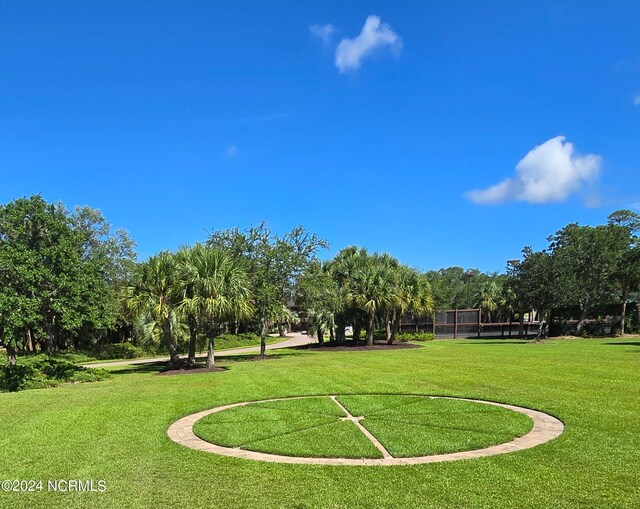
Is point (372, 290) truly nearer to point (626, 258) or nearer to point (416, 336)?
point (416, 336)

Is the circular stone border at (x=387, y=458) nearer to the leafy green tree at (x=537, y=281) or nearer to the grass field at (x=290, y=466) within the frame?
the grass field at (x=290, y=466)

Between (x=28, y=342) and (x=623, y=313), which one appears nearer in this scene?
(x=28, y=342)

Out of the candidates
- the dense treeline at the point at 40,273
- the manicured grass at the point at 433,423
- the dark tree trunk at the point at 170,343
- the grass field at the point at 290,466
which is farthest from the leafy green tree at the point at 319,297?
the manicured grass at the point at 433,423

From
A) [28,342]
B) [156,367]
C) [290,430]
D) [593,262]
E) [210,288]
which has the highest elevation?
[593,262]

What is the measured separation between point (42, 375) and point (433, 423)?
46.3ft

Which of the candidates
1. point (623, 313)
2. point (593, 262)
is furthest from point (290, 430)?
point (623, 313)

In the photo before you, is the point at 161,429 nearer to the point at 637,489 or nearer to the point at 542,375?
the point at 637,489

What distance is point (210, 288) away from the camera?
1755 centimetres

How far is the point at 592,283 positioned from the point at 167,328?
3490 cm

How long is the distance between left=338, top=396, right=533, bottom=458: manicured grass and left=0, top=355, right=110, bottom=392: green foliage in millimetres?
10494

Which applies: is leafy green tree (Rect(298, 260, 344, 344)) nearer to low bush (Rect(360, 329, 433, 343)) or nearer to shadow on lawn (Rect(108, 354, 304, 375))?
shadow on lawn (Rect(108, 354, 304, 375))

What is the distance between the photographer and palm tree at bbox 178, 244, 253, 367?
17531 mm

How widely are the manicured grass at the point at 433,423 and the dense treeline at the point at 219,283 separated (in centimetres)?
970

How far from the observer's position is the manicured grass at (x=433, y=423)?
666 cm
